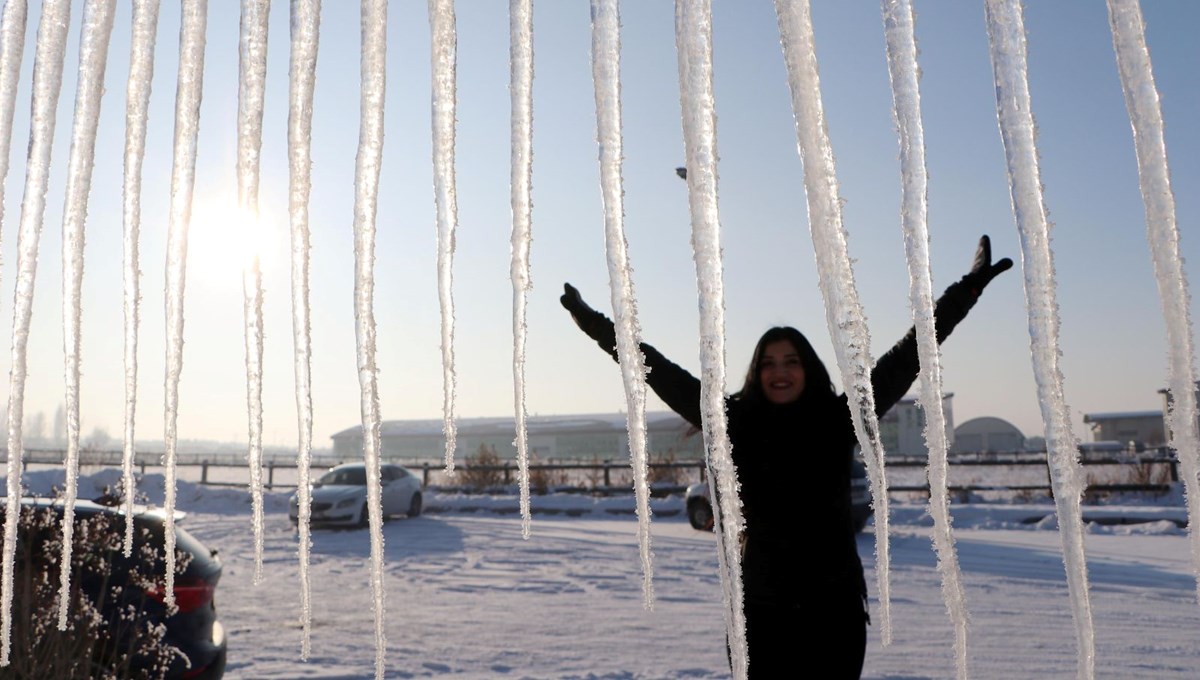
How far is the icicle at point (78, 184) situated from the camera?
4.53ft

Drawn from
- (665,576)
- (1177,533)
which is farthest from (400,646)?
(1177,533)

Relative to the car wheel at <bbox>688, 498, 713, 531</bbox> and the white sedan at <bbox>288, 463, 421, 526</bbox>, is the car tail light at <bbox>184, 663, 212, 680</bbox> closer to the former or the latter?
the white sedan at <bbox>288, 463, 421, 526</bbox>

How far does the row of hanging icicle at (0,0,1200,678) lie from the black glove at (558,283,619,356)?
1.21 meters

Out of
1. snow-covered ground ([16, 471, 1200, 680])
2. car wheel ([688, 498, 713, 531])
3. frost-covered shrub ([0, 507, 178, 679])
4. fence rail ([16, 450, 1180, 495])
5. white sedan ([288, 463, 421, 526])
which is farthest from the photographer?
fence rail ([16, 450, 1180, 495])

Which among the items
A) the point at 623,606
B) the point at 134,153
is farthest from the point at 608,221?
the point at 623,606

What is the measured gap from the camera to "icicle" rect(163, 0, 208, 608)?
4.38ft

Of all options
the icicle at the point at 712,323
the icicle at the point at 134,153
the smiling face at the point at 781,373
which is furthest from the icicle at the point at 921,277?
the smiling face at the point at 781,373

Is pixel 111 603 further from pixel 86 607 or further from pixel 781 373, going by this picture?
pixel 781 373

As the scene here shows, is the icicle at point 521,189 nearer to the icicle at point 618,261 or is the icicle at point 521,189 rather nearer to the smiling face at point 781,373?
the icicle at point 618,261

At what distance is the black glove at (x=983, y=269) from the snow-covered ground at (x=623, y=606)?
887 millimetres

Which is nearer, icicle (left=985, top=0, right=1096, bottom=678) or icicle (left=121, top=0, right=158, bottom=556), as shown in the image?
icicle (left=985, top=0, right=1096, bottom=678)

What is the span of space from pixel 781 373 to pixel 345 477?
15.9 metres

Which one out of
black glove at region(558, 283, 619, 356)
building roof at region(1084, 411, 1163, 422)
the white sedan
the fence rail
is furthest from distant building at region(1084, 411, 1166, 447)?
black glove at region(558, 283, 619, 356)

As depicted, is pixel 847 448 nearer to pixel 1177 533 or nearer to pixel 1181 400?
pixel 1181 400
